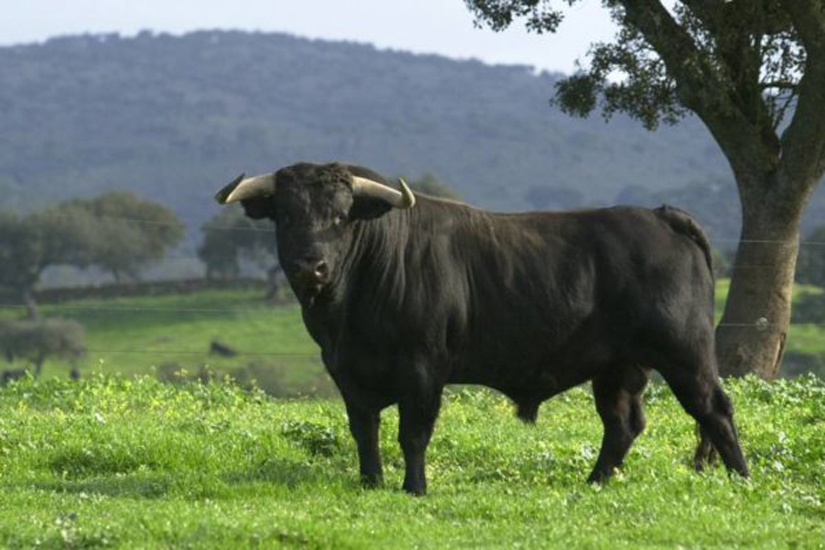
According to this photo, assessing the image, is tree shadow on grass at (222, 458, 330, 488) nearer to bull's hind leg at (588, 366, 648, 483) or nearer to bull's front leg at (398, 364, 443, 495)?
bull's front leg at (398, 364, 443, 495)

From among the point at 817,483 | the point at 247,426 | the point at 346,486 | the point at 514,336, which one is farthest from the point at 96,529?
the point at 817,483

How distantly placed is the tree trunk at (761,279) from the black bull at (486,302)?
9.39 m

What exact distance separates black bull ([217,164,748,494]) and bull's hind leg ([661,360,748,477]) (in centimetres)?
1

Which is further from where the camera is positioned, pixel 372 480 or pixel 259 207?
pixel 372 480

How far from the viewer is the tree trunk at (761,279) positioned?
905 inches

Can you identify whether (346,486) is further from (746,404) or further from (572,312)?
(746,404)

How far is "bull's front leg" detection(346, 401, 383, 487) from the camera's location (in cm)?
1302

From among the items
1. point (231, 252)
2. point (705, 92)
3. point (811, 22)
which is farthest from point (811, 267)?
point (705, 92)

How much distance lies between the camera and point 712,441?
13500mm

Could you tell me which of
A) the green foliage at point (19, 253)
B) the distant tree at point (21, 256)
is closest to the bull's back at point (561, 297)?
the distant tree at point (21, 256)

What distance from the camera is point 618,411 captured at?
544 inches

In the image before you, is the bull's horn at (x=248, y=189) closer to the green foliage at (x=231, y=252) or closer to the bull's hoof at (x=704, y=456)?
the bull's hoof at (x=704, y=456)

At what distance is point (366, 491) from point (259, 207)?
8.30 ft

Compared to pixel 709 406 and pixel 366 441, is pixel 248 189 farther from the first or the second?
pixel 709 406
